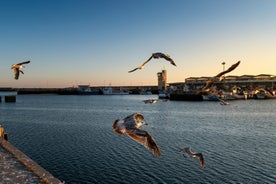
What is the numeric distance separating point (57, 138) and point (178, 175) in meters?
21.6

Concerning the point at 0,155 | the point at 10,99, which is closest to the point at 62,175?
the point at 0,155

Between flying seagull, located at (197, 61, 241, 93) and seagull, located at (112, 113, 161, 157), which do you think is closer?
seagull, located at (112, 113, 161, 157)

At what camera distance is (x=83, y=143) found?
34.7m

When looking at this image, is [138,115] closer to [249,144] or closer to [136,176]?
[136,176]

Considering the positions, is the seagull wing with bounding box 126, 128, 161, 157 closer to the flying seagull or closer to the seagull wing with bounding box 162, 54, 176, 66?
the seagull wing with bounding box 162, 54, 176, 66

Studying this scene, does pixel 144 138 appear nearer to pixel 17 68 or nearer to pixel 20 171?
pixel 17 68

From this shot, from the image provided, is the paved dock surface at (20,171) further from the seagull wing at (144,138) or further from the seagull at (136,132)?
the seagull wing at (144,138)

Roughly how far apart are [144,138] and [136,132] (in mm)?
150

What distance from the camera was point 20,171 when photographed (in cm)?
1427

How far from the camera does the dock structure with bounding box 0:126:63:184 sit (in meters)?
12.8

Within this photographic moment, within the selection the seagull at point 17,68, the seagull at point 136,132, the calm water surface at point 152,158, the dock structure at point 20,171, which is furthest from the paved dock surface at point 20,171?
the seagull at point 136,132

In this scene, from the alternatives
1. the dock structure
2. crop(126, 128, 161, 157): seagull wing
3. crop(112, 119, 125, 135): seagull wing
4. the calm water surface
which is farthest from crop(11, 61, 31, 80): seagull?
the calm water surface

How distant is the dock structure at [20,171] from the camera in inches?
502

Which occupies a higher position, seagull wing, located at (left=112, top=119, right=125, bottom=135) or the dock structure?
seagull wing, located at (left=112, top=119, right=125, bottom=135)
